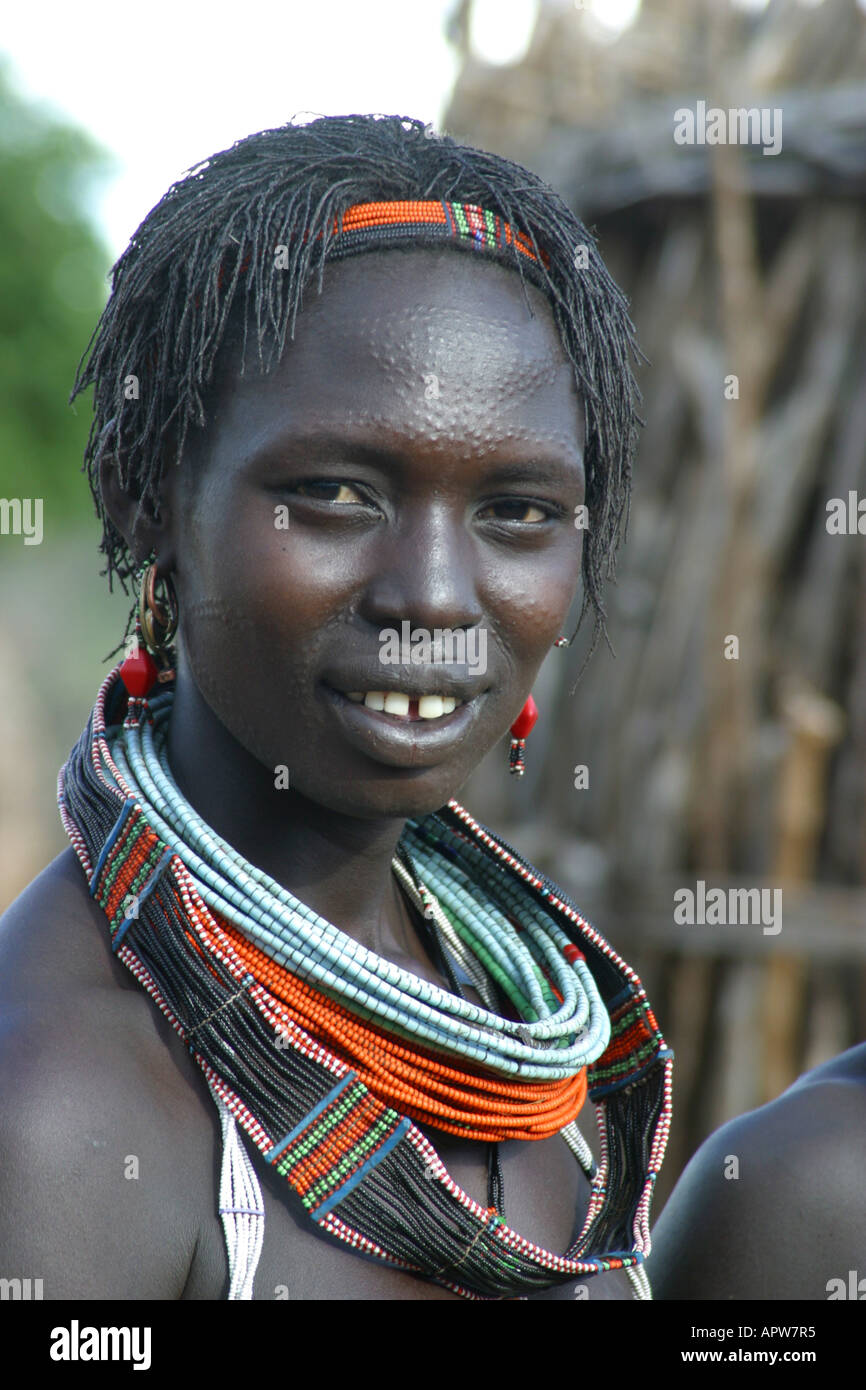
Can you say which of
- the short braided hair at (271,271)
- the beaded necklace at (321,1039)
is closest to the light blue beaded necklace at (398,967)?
the beaded necklace at (321,1039)

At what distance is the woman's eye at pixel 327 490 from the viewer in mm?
1708

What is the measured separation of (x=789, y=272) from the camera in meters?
5.53

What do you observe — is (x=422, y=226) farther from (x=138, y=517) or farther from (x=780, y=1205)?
(x=780, y=1205)

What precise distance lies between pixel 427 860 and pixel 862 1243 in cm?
82

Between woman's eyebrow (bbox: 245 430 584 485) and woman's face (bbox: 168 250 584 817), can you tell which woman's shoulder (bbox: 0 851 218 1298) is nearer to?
woman's face (bbox: 168 250 584 817)

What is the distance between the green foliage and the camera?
659 inches

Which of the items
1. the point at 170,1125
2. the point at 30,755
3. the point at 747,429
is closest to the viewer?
the point at 170,1125

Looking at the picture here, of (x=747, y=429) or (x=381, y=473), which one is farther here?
(x=747, y=429)

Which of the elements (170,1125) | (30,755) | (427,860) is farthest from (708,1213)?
(30,755)

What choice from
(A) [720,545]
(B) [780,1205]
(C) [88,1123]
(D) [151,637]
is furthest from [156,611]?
(A) [720,545]

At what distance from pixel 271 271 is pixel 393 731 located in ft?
1.80

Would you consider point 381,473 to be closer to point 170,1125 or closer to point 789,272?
point 170,1125

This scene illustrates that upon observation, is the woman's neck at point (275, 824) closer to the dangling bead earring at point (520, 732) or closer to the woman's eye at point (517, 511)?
the dangling bead earring at point (520, 732)

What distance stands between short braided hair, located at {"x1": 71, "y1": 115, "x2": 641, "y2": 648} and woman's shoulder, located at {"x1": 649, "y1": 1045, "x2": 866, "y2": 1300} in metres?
0.95
